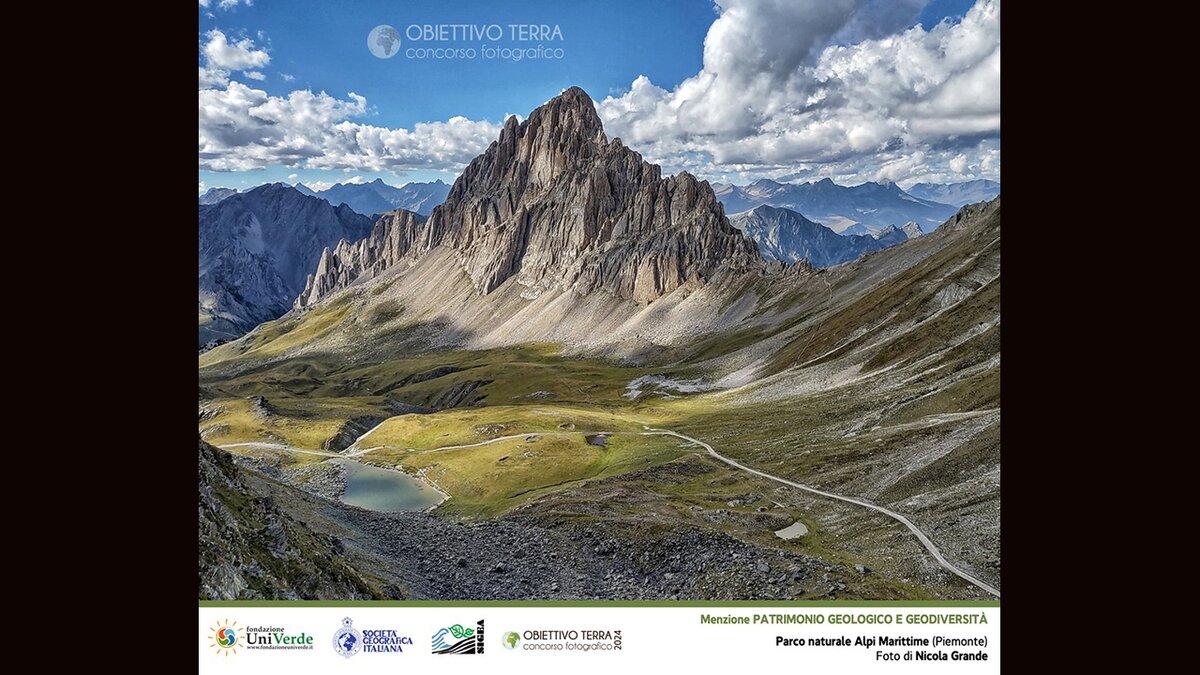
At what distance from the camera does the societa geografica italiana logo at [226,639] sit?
27.2 metres

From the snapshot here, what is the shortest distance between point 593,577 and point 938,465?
97.4 ft

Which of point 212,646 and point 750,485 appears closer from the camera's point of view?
point 212,646

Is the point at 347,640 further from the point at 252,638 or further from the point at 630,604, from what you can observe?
the point at 630,604

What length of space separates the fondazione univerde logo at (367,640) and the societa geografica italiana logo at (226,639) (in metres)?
3.85

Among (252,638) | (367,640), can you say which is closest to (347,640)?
(367,640)

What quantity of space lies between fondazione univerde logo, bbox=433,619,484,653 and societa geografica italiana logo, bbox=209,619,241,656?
790cm

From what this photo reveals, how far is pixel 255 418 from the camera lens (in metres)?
111

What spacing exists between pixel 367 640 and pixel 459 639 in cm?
384

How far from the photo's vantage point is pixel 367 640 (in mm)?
28016

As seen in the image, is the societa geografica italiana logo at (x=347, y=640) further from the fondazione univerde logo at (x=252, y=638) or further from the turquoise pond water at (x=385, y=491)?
the turquoise pond water at (x=385, y=491)

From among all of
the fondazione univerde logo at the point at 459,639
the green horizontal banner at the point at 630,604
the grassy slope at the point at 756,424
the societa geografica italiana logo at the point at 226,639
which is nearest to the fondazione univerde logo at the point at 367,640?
the green horizontal banner at the point at 630,604
